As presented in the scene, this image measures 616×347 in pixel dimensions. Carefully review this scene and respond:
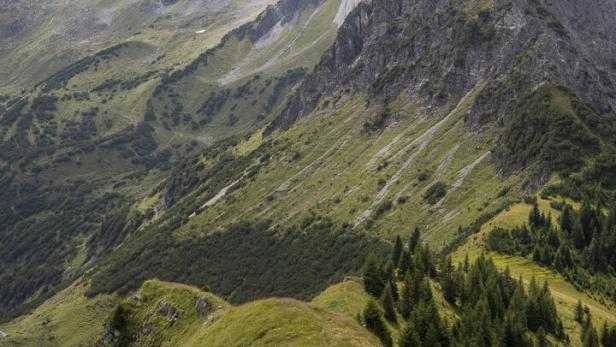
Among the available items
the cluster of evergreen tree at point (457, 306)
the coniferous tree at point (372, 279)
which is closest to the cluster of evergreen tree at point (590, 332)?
the cluster of evergreen tree at point (457, 306)

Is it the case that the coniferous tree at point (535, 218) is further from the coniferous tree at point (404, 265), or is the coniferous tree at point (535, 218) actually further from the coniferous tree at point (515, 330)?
the coniferous tree at point (515, 330)

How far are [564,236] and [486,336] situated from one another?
62790mm

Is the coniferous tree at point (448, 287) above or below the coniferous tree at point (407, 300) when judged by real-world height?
below

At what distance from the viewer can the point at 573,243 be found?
12594cm

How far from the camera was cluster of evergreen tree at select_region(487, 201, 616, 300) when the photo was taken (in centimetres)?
11619

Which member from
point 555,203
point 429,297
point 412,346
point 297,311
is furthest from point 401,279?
point 555,203

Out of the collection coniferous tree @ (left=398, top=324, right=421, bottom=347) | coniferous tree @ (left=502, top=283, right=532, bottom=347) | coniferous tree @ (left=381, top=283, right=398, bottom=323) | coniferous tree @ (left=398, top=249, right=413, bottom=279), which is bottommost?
coniferous tree @ (left=502, top=283, right=532, bottom=347)

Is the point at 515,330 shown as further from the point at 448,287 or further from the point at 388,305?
the point at 388,305

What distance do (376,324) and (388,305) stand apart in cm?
1100

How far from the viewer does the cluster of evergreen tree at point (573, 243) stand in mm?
116188

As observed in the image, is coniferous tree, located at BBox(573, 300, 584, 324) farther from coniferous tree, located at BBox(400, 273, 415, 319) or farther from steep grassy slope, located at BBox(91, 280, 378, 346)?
steep grassy slope, located at BBox(91, 280, 378, 346)

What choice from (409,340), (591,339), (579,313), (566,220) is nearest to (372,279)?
(409,340)

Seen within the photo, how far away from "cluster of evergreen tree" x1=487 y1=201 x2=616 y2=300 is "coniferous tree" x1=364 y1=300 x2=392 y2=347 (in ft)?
227

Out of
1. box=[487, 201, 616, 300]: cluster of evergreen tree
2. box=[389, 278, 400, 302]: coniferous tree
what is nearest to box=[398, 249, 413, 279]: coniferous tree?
box=[389, 278, 400, 302]: coniferous tree
